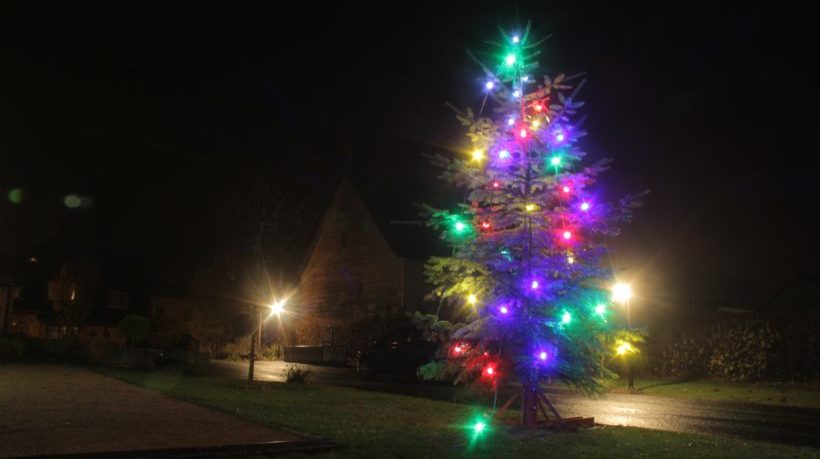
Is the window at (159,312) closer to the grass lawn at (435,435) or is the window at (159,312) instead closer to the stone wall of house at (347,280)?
the stone wall of house at (347,280)

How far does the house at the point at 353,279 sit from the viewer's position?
108ft

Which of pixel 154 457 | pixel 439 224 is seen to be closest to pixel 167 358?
pixel 439 224

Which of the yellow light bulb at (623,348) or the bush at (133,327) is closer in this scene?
the yellow light bulb at (623,348)

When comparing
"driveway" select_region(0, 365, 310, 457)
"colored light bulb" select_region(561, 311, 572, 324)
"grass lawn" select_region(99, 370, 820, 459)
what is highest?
"colored light bulb" select_region(561, 311, 572, 324)

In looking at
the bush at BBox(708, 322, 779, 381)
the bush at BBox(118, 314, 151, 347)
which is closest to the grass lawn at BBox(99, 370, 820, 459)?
the bush at BBox(708, 322, 779, 381)

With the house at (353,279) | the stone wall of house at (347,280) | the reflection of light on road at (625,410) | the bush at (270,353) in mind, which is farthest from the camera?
the stone wall of house at (347,280)

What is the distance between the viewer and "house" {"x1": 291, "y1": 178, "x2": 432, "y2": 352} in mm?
32938

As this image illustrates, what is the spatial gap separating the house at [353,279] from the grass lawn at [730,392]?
12.1 meters

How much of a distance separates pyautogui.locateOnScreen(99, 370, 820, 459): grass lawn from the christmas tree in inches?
40.6

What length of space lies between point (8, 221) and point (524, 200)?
87.3 feet

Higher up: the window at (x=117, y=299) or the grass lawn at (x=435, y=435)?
the window at (x=117, y=299)

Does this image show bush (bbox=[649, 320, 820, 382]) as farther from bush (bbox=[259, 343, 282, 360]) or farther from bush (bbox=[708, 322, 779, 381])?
bush (bbox=[259, 343, 282, 360])

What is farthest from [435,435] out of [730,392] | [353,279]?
[353,279]

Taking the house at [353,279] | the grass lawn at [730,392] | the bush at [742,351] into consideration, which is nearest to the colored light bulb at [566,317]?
the grass lawn at [730,392]
